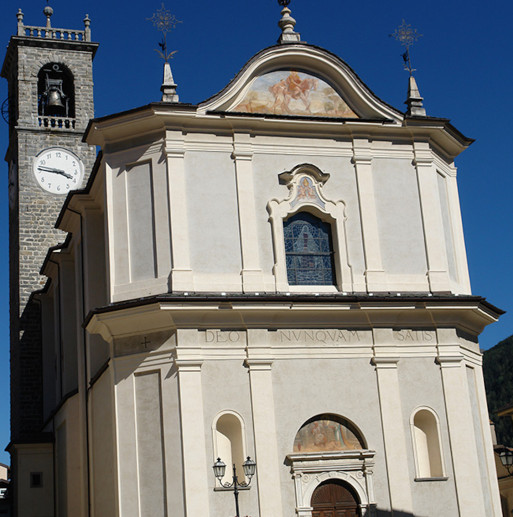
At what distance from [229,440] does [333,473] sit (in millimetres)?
2476

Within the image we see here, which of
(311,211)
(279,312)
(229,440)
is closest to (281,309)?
(279,312)

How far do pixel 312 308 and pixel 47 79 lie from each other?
2013cm

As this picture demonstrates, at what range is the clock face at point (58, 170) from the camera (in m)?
35.7

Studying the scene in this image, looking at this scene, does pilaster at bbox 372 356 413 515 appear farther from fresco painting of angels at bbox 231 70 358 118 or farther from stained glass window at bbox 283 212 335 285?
fresco painting of angels at bbox 231 70 358 118

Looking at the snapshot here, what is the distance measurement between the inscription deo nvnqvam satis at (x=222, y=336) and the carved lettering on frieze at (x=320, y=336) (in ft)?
3.50

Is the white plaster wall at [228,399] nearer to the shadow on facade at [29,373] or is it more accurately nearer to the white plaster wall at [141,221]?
the white plaster wall at [141,221]

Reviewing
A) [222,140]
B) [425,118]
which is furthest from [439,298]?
[222,140]

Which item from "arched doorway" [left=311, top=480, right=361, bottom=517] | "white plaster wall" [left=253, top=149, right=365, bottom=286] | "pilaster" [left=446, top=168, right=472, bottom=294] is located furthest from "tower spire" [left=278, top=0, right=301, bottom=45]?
"arched doorway" [left=311, top=480, right=361, bottom=517]

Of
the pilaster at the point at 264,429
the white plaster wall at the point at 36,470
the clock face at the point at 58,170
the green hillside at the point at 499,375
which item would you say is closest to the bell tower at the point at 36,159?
the clock face at the point at 58,170

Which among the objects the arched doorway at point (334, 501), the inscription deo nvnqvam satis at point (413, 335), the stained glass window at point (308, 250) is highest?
the stained glass window at point (308, 250)

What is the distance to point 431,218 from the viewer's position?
24109mm

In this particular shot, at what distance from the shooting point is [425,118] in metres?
24.4

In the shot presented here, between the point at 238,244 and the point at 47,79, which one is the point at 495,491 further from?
the point at 47,79

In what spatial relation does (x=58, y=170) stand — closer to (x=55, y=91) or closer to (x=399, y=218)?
(x=55, y=91)
